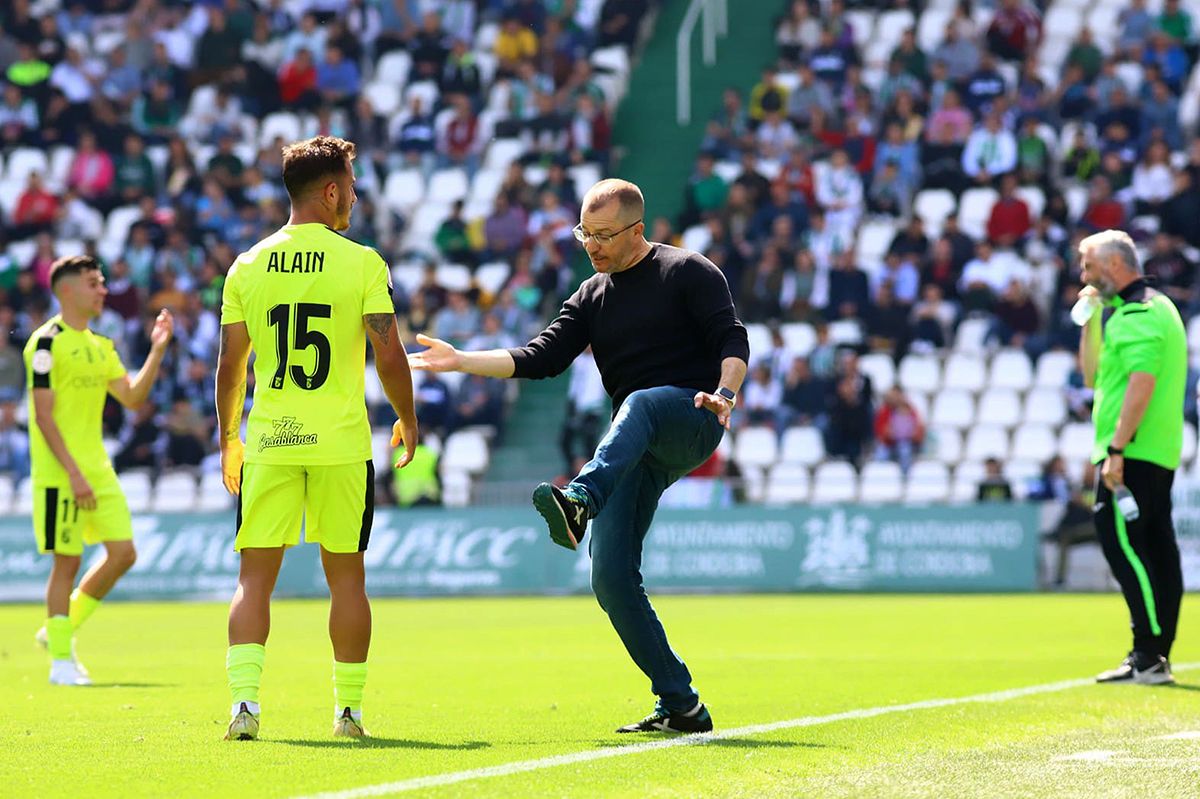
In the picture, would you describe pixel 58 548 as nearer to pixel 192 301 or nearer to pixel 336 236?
pixel 336 236

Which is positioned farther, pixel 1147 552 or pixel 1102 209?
pixel 1102 209

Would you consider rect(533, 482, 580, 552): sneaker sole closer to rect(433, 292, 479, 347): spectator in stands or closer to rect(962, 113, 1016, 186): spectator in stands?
rect(433, 292, 479, 347): spectator in stands

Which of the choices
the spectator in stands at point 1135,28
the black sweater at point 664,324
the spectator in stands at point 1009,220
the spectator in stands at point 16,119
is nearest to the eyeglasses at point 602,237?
the black sweater at point 664,324

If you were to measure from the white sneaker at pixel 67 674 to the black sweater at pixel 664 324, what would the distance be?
4532 mm

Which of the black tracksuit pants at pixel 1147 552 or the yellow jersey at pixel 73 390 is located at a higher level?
the yellow jersey at pixel 73 390

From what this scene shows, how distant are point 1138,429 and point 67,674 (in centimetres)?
616

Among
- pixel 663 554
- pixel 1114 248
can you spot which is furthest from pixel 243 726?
pixel 663 554

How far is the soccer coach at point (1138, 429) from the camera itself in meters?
9.99

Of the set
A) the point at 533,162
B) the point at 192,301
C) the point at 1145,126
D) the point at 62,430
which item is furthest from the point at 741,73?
the point at 62,430

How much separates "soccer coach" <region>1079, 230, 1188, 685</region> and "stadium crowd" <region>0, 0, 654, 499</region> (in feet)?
47.0

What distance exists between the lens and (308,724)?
7.85 metres

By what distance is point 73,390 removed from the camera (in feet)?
37.1

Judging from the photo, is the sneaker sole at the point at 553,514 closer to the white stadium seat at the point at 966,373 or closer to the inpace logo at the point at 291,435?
the inpace logo at the point at 291,435

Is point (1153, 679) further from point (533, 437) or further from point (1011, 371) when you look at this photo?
point (533, 437)
